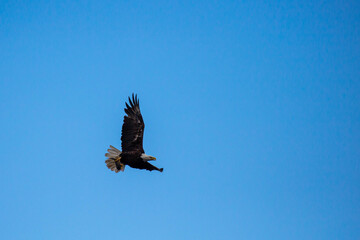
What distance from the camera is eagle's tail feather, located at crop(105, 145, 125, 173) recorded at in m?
25.9

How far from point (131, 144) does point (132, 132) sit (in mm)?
439

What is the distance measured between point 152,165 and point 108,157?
1651mm

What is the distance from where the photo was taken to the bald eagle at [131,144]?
25.6 metres

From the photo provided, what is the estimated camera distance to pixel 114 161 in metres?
25.9

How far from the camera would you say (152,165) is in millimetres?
26016

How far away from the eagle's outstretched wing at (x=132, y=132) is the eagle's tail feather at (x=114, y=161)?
1.36ft

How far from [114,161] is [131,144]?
3.18 ft

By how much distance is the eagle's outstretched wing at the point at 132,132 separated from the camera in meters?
25.5

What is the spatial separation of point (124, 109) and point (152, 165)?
7.60ft

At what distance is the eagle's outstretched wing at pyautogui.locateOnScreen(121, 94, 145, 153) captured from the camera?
25547mm

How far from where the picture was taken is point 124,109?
25.8m

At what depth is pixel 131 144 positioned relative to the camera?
2559 cm

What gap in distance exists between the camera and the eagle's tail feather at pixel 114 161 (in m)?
25.9

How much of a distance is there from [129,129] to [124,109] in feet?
2.59
